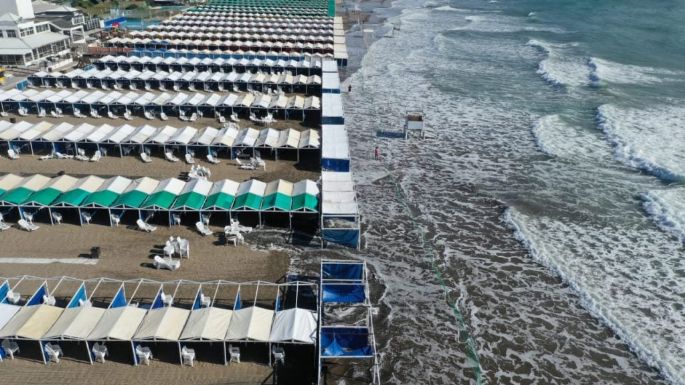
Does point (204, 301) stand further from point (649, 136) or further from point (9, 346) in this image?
point (649, 136)

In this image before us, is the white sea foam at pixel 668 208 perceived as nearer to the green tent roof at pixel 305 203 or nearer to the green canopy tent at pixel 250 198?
the green tent roof at pixel 305 203

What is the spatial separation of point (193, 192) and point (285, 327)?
11.0 metres

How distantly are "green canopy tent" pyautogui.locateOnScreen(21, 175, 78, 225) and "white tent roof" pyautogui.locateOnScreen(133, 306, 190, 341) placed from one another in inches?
419

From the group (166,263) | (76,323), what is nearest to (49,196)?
(166,263)

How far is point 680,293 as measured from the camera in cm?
2325

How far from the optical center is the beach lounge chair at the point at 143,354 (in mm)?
17719

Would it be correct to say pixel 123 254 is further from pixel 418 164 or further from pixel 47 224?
pixel 418 164

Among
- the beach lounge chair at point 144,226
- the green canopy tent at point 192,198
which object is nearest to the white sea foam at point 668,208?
the green canopy tent at point 192,198

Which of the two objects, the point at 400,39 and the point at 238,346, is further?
the point at 400,39

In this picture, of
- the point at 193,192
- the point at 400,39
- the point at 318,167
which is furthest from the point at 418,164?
the point at 400,39

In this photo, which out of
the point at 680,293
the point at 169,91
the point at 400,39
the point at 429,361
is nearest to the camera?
the point at 429,361

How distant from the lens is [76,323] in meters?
17.8

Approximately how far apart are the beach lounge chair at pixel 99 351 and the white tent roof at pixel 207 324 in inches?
106

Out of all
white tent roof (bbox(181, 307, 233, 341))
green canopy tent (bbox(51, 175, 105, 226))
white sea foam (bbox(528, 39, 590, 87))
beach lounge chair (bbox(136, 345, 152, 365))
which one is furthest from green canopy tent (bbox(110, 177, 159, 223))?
white sea foam (bbox(528, 39, 590, 87))
